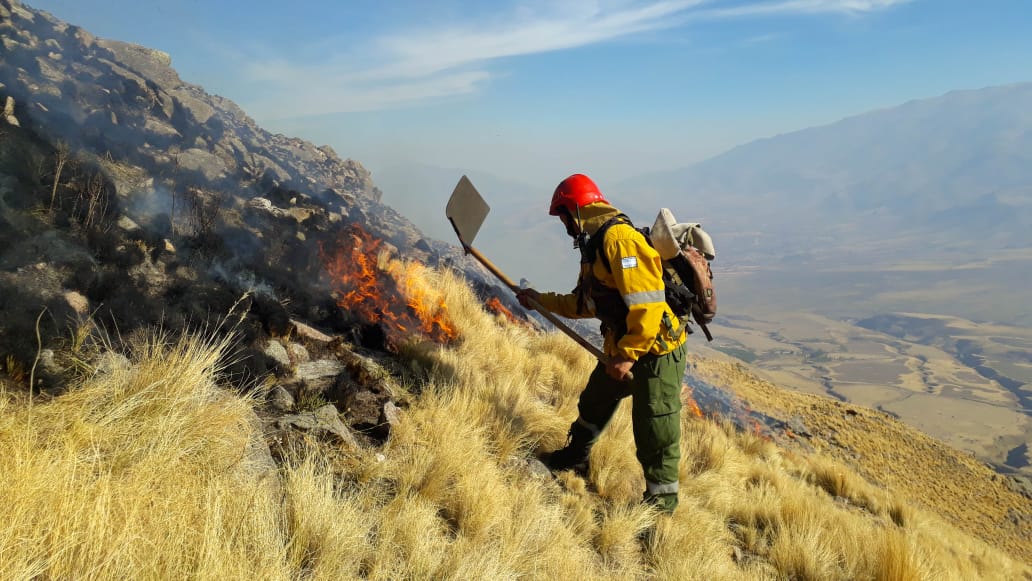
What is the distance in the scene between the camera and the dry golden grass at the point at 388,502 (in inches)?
65.3

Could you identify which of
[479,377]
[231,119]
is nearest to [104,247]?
[479,377]

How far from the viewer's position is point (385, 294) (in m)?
6.05

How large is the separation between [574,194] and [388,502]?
2.34 m

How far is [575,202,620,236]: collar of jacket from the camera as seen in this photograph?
342cm

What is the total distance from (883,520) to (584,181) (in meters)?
5.01

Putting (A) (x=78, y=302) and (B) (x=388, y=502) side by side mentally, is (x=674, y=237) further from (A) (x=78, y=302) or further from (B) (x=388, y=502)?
(A) (x=78, y=302)

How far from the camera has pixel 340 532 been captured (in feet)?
A: 6.97

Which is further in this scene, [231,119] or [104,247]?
[231,119]

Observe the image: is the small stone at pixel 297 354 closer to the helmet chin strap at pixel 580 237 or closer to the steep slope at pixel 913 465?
the helmet chin strap at pixel 580 237

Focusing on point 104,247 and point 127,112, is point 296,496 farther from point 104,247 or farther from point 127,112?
point 127,112

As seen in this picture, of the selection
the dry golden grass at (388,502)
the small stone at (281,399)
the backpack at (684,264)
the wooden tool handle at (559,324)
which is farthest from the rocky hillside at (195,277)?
the backpack at (684,264)

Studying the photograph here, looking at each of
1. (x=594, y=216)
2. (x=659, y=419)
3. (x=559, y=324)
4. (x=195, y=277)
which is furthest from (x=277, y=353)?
(x=659, y=419)

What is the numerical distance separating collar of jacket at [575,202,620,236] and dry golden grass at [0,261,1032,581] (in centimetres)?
169

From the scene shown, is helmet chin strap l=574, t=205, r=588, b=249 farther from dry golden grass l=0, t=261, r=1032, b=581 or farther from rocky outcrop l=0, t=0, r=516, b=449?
rocky outcrop l=0, t=0, r=516, b=449
